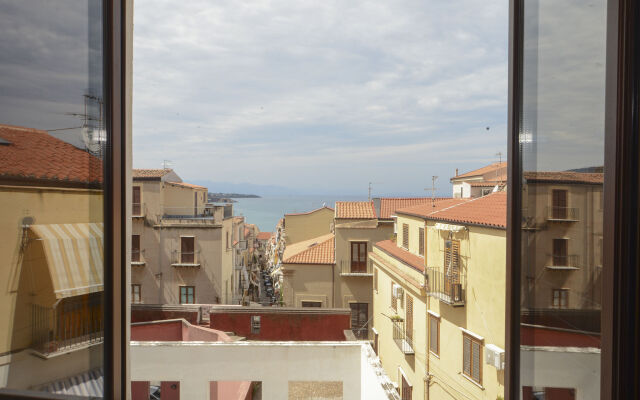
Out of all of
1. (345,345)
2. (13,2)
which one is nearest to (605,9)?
(13,2)

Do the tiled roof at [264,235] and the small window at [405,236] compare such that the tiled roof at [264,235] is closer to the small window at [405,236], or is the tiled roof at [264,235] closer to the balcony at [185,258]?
the balcony at [185,258]

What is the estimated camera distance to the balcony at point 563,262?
1.78 feet

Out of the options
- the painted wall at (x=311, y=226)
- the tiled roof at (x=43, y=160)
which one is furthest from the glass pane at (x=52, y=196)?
the painted wall at (x=311, y=226)

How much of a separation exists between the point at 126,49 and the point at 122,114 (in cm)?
11

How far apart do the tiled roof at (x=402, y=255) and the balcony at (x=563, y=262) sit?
440 centimetres

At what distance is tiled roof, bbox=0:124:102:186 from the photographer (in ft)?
1.86

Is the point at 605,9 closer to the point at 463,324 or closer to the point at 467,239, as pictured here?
the point at 467,239

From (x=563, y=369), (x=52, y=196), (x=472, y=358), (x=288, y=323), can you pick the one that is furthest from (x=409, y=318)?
(x=52, y=196)

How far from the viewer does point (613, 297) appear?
1.56ft

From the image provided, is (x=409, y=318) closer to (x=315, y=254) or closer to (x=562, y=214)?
(x=315, y=254)

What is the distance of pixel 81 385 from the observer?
1.97 feet

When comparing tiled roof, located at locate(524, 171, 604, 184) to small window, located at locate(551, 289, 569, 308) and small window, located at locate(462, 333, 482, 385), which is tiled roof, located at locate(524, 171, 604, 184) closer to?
small window, located at locate(551, 289, 569, 308)

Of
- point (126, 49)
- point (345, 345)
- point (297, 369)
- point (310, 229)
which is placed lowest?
point (297, 369)

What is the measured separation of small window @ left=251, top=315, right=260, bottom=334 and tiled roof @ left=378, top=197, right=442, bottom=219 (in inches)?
144
